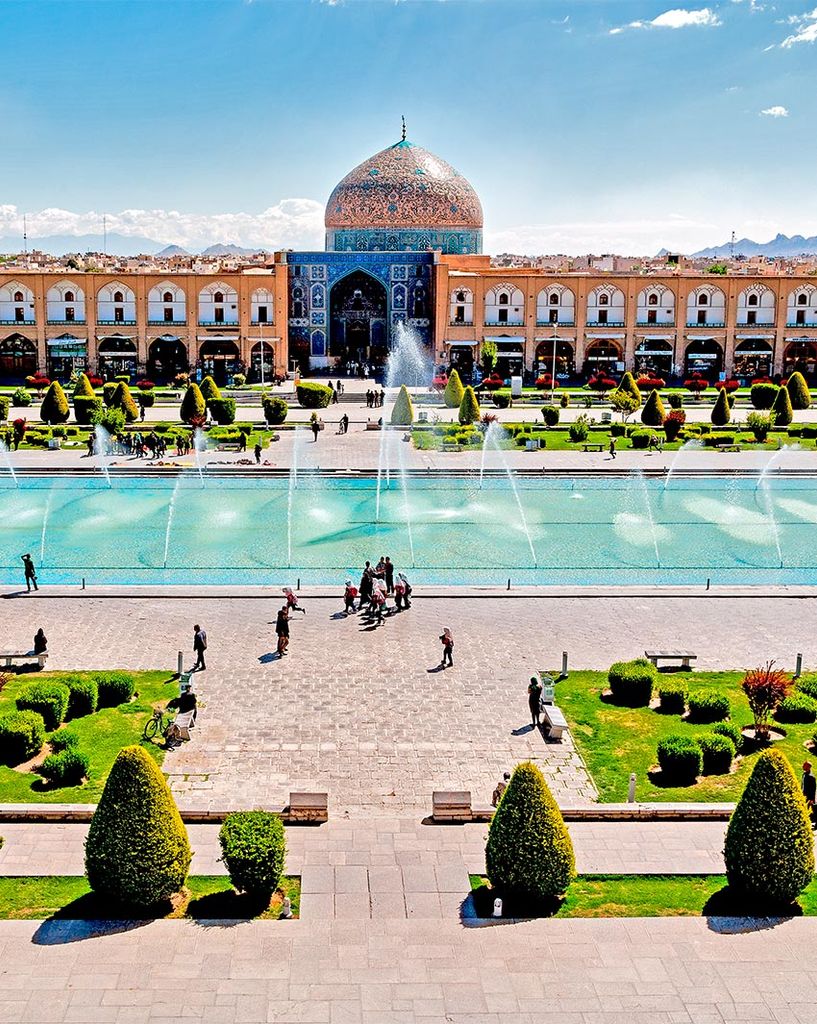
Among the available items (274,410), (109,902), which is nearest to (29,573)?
(109,902)

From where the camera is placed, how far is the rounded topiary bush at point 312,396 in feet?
115

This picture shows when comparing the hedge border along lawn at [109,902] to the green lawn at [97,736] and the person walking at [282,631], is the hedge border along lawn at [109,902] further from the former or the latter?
the person walking at [282,631]

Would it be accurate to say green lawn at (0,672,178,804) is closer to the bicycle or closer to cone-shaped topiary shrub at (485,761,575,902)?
the bicycle

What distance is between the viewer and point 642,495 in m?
23.2

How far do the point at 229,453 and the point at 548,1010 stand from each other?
21.9 meters

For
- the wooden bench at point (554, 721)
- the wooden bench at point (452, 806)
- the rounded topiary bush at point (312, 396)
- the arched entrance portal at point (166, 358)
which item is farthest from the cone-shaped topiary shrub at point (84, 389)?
the wooden bench at point (452, 806)

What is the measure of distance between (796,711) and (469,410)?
69.0 feet

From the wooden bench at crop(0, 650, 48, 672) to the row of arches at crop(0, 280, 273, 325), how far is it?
112 ft

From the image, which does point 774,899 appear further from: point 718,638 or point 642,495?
point 642,495

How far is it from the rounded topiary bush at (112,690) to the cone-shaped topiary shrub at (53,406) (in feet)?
69.8

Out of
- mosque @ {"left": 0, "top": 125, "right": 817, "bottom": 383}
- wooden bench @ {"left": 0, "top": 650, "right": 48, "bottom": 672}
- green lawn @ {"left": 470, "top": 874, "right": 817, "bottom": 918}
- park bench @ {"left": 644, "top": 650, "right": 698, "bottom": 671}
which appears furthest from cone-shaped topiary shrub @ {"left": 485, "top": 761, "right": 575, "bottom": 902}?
mosque @ {"left": 0, "top": 125, "right": 817, "bottom": 383}

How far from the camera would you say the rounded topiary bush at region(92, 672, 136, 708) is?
35.5 ft

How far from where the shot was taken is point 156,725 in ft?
33.3

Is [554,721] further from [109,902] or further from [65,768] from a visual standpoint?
[109,902]
